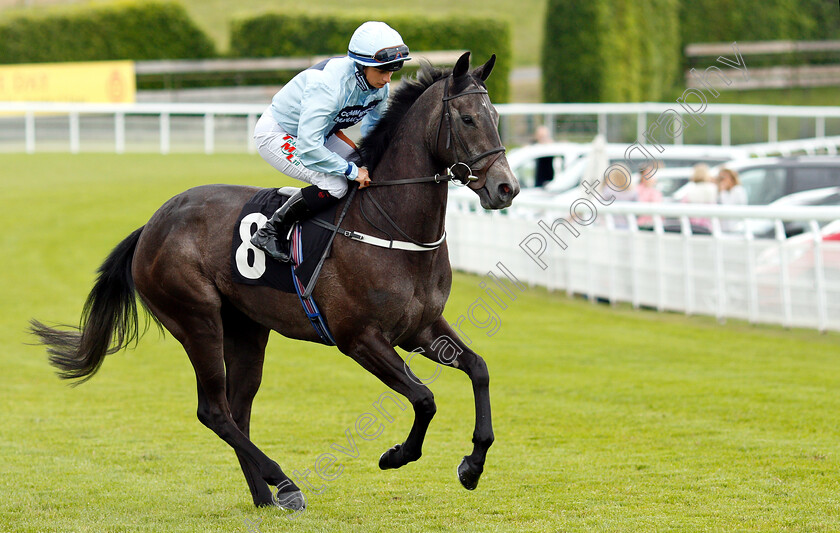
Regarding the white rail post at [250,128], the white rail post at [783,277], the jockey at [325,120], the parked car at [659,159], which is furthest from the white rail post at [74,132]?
the jockey at [325,120]

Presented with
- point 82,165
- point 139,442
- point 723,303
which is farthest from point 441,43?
point 139,442

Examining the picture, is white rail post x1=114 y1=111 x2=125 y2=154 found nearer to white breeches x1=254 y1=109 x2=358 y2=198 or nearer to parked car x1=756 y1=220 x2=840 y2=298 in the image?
parked car x1=756 y1=220 x2=840 y2=298

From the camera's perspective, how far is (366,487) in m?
4.95

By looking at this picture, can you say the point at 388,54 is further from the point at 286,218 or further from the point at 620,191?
the point at 620,191

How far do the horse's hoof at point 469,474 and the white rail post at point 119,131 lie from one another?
20471 mm

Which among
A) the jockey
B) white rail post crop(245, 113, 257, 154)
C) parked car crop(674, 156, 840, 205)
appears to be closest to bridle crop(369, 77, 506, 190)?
the jockey

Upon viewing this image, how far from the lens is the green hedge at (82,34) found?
30047mm

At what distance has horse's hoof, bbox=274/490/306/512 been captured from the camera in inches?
178

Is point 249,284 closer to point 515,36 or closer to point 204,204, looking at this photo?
point 204,204

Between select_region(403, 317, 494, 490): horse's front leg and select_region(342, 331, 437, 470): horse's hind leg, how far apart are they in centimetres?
16

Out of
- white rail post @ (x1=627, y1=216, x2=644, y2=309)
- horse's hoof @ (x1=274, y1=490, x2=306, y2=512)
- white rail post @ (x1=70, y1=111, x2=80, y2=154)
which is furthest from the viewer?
white rail post @ (x1=70, y1=111, x2=80, y2=154)

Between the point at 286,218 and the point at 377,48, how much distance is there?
834 mm

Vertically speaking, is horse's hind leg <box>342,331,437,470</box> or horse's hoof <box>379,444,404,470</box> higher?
horse's hind leg <box>342,331,437,470</box>

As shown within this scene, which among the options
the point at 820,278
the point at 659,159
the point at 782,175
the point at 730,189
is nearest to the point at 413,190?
the point at 820,278
